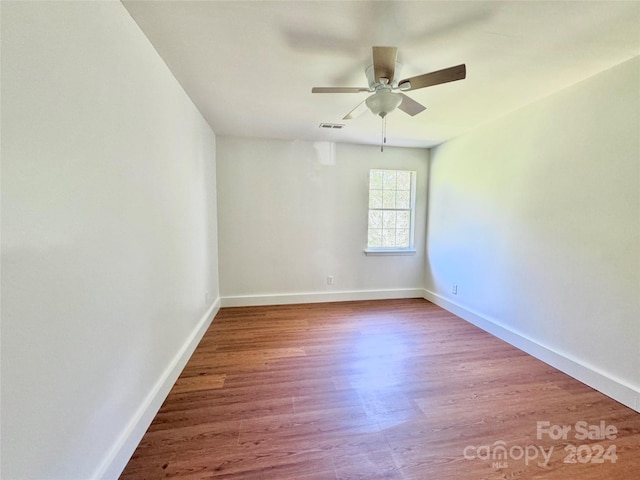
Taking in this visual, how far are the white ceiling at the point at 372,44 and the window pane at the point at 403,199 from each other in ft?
5.98

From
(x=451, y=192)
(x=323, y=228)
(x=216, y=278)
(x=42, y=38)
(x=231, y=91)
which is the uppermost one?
(x=231, y=91)

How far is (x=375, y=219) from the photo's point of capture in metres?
4.28

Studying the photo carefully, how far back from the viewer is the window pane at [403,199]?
4352 mm

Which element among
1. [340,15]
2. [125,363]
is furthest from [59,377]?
[340,15]

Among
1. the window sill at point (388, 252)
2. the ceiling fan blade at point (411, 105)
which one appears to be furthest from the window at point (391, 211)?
the ceiling fan blade at point (411, 105)

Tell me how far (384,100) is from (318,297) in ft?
9.56

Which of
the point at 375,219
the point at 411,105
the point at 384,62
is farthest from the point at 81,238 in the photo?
the point at 375,219

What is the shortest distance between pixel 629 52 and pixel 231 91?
2838mm

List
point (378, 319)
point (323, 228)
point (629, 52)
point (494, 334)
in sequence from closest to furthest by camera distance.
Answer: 1. point (629, 52)
2. point (494, 334)
3. point (378, 319)
4. point (323, 228)

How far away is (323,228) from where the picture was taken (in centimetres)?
405

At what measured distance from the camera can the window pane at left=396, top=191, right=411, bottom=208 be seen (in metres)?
4.35

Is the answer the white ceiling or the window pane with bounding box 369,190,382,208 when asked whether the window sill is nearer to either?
the window pane with bounding box 369,190,382,208

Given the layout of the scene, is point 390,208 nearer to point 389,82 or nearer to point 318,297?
point 318,297

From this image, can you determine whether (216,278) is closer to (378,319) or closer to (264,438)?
(378,319)
